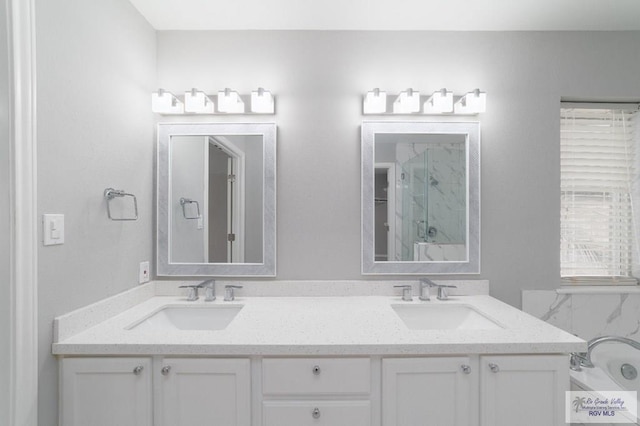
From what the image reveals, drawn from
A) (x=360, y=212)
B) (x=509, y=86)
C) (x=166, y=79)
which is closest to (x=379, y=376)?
(x=360, y=212)

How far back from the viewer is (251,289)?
187 cm

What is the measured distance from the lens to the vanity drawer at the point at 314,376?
1237 mm

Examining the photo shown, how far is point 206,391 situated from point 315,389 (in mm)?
412

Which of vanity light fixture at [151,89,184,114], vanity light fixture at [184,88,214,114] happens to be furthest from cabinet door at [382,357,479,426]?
vanity light fixture at [151,89,184,114]

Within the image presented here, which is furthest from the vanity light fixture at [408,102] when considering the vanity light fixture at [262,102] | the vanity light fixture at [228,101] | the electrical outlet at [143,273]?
the electrical outlet at [143,273]

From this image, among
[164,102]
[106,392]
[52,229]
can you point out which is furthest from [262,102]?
[106,392]

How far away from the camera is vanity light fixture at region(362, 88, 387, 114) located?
1812mm

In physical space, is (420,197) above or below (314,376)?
above

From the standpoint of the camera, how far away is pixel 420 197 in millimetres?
1861

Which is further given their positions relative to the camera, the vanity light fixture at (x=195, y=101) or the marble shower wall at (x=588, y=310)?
the marble shower wall at (x=588, y=310)

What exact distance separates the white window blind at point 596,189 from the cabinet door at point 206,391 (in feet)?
6.51

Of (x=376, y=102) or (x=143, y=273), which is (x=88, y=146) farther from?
(x=376, y=102)

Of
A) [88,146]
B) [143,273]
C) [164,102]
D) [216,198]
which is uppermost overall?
[164,102]

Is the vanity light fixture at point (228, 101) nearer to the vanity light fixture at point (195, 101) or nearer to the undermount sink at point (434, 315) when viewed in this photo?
the vanity light fixture at point (195, 101)
